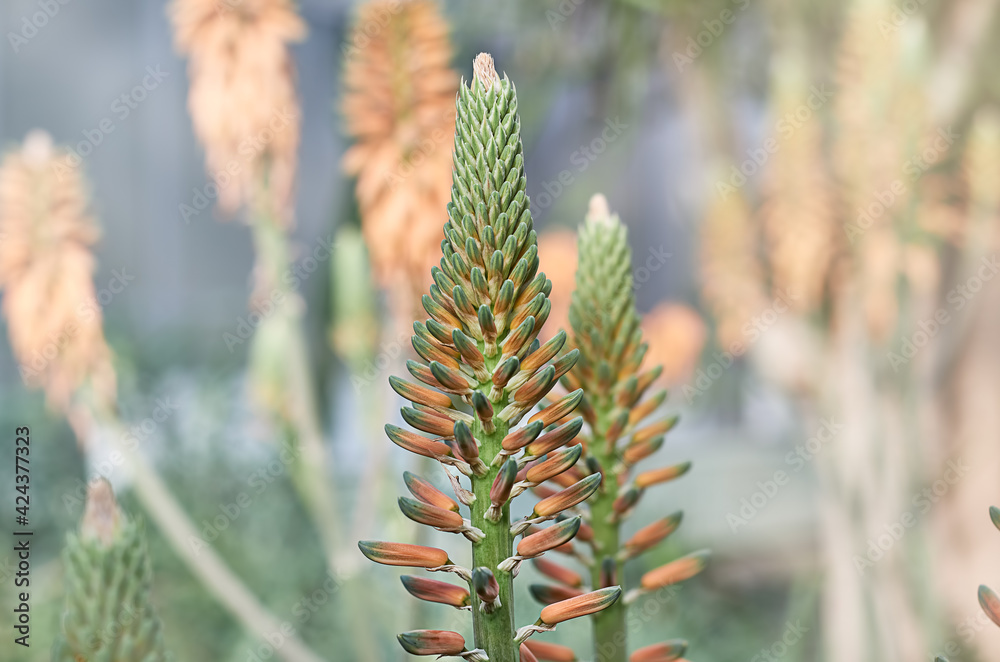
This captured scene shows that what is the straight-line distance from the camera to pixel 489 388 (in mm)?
198

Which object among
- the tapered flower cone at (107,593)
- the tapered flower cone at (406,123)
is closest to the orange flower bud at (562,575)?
the tapered flower cone at (107,593)

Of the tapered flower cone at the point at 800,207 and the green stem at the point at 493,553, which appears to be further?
the tapered flower cone at the point at 800,207

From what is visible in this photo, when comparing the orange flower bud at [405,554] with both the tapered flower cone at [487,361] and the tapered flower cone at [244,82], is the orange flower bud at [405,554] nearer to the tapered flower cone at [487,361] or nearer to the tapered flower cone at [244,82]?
the tapered flower cone at [487,361]

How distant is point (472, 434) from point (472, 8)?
6.03 ft

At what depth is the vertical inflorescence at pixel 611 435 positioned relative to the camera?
23cm

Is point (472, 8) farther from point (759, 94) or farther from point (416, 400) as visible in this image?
point (416, 400)

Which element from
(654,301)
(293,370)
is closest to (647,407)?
(293,370)

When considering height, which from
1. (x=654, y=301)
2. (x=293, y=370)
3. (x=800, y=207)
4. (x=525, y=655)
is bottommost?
(x=525, y=655)

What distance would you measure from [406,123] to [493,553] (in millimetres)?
764

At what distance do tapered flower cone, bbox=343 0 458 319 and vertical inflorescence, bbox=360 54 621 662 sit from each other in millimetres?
679

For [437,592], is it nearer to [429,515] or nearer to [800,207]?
[429,515]

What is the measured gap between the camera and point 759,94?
75.6 inches

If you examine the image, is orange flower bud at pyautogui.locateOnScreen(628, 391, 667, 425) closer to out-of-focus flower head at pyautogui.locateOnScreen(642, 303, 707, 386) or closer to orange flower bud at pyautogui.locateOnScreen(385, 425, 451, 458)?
orange flower bud at pyautogui.locateOnScreen(385, 425, 451, 458)

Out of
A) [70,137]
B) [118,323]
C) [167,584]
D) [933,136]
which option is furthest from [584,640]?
[70,137]
